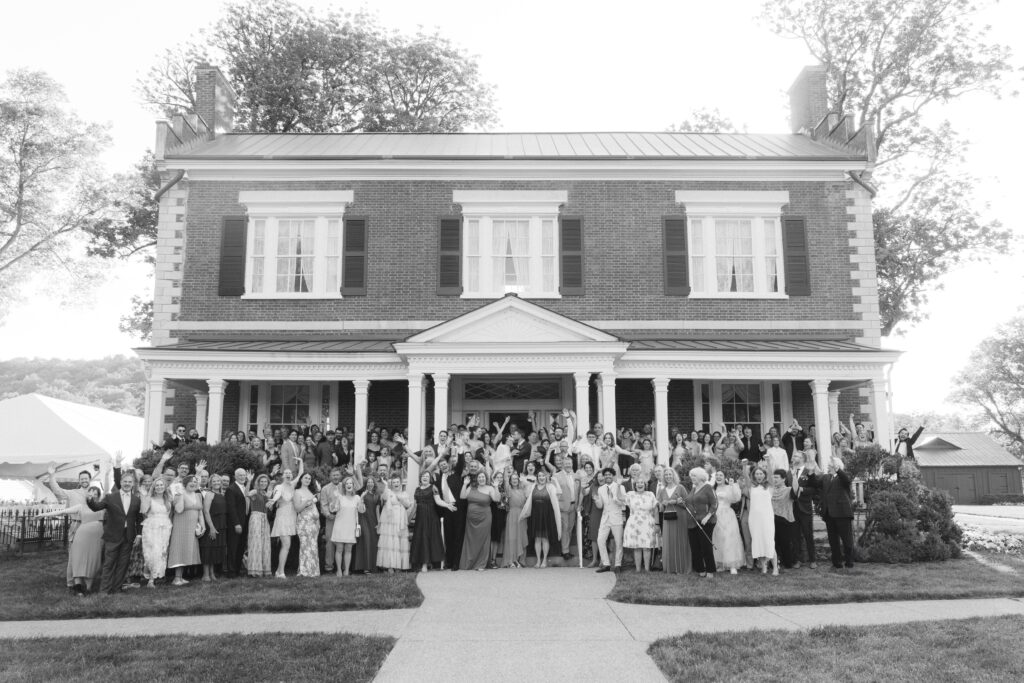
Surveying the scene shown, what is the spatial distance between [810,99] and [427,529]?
682 inches

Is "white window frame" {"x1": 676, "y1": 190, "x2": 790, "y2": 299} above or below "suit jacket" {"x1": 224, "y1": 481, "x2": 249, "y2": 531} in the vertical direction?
above

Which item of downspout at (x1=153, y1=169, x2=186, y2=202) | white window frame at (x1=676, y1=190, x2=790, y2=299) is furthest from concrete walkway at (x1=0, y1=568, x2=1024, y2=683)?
downspout at (x1=153, y1=169, x2=186, y2=202)

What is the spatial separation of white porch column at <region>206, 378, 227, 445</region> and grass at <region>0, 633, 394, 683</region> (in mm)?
8513

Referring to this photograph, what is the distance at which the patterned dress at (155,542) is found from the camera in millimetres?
11594

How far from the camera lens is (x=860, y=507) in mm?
14023

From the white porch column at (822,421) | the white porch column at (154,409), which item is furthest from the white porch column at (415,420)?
the white porch column at (822,421)

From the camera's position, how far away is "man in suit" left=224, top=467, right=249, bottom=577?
12211 millimetres

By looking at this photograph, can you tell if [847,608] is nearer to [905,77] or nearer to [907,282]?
[907,282]

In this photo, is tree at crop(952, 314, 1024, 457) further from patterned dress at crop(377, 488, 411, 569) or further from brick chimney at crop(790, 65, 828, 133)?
patterned dress at crop(377, 488, 411, 569)

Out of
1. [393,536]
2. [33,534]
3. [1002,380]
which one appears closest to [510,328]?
[393,536]

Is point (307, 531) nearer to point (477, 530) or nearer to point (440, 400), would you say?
point (477, 530)

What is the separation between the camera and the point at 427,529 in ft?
42.3

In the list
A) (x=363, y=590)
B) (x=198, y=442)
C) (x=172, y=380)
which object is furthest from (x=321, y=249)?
(x=363, y=590)

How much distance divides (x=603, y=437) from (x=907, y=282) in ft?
58.9
